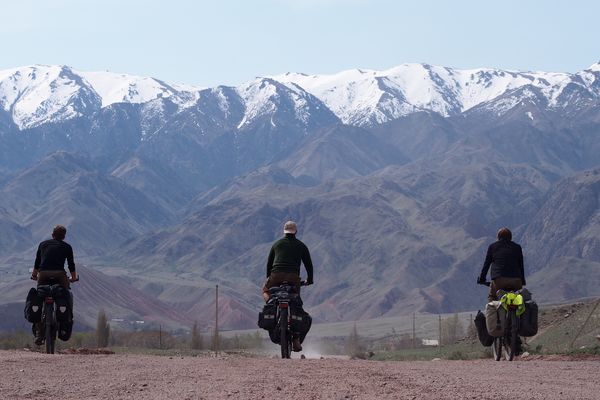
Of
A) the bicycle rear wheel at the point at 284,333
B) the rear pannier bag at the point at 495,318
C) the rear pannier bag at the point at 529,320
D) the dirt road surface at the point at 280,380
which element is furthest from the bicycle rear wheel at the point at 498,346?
the bicycle rear wheel at the point at 284,333

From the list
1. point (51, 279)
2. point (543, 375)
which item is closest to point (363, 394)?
point (543, 375)

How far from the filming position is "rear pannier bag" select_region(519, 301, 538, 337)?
949 inches

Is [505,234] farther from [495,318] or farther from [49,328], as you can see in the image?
[49,328]

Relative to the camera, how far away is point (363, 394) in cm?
1625

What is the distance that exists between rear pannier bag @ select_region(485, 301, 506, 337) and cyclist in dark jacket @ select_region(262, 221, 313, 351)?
11.2 feet

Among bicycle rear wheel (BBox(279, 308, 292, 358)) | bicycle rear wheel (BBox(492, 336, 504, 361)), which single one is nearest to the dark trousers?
bicycle rear wheel (BBox(492, 336, 504, 361))

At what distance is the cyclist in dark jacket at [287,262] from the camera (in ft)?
77.3

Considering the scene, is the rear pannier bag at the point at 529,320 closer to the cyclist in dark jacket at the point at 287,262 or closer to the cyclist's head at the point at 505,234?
the cyclist's head at the point at 505,234

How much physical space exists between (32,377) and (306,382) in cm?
399

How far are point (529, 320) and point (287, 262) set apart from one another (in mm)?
4509

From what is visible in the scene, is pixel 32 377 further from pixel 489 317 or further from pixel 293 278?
pixel 489 317

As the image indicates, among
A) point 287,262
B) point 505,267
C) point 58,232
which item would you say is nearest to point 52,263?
point 58,232

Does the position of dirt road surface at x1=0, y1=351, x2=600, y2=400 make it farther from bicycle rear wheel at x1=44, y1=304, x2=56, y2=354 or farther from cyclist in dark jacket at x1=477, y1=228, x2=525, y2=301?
bicycle rear wheel at x1=44, y1=304, x2=56, y2=354

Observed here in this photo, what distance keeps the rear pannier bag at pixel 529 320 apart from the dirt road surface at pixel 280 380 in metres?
2.06
